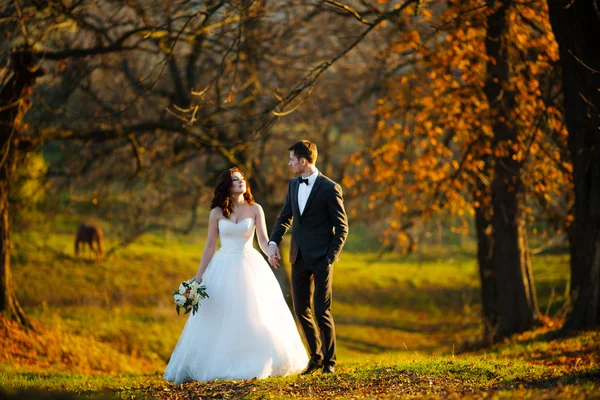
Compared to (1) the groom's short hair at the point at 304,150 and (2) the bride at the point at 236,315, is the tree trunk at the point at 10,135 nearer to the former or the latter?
(2) the bride at the point at 236,315

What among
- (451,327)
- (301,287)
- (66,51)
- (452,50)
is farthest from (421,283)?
(301,287)

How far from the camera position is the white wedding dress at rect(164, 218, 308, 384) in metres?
7.83

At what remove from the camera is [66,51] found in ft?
44.0

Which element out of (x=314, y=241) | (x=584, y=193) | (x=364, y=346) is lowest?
(x=364, y=346)

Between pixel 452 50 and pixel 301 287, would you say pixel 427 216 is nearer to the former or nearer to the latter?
pixel 452 50

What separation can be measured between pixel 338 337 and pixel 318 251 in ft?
47.3

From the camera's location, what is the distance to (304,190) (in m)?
7.71

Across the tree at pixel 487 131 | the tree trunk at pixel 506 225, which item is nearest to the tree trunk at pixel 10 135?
the tree at pixel 487 131

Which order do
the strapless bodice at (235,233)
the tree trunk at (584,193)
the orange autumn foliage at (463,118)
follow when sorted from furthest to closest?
1. the orange autumn foliage at (463,118)
2. the tree trunk at (584,193)
3. the strapless bodice at (235,233)

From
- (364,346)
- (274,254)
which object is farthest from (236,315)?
(364,346)

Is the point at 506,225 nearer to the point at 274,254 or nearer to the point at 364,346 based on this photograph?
the point at 274,254

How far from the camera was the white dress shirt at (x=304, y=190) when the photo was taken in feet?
25.1

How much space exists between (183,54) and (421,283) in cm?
1539

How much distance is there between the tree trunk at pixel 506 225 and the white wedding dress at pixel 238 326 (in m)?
6.32
